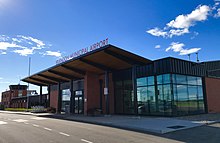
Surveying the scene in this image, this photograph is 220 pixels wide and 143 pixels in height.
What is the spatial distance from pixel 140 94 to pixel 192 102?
6032 mm

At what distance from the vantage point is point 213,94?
2748cm

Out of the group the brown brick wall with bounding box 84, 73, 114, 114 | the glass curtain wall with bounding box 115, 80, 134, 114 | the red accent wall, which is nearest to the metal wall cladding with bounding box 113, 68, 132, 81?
the glass curtain wall with bounding box 115, 80, 134, 114

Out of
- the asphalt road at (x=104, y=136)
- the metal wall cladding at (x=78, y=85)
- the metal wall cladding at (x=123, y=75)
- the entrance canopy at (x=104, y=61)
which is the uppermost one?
the entrance canopy at (x=104, y=61)

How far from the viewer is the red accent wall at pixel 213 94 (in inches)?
1049

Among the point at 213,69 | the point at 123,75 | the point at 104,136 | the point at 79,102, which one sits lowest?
the point at 104,136

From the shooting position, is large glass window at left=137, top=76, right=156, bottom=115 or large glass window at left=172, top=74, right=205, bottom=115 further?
large glass window at left=137, top=76, right=156, bottom=115

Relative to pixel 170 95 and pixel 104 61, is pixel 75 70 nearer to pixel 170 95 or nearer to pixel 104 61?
pixel 104 61

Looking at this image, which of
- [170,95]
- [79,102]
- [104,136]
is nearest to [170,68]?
[170,95]

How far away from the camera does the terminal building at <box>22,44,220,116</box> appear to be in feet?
70.6

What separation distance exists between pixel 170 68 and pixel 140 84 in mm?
4573

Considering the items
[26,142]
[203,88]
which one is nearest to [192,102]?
[203,88]

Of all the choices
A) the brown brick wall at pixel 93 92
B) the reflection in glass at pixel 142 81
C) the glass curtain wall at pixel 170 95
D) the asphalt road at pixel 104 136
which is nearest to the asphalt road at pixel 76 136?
the asphalt road at pixel 104 136

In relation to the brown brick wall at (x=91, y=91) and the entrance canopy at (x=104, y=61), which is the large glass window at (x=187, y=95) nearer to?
the entrance canopy at (x=104, y=61)

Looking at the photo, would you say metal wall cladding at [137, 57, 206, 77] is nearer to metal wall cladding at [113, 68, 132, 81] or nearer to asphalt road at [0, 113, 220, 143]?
metal wall cladding at [113, 68, 132, 81]
